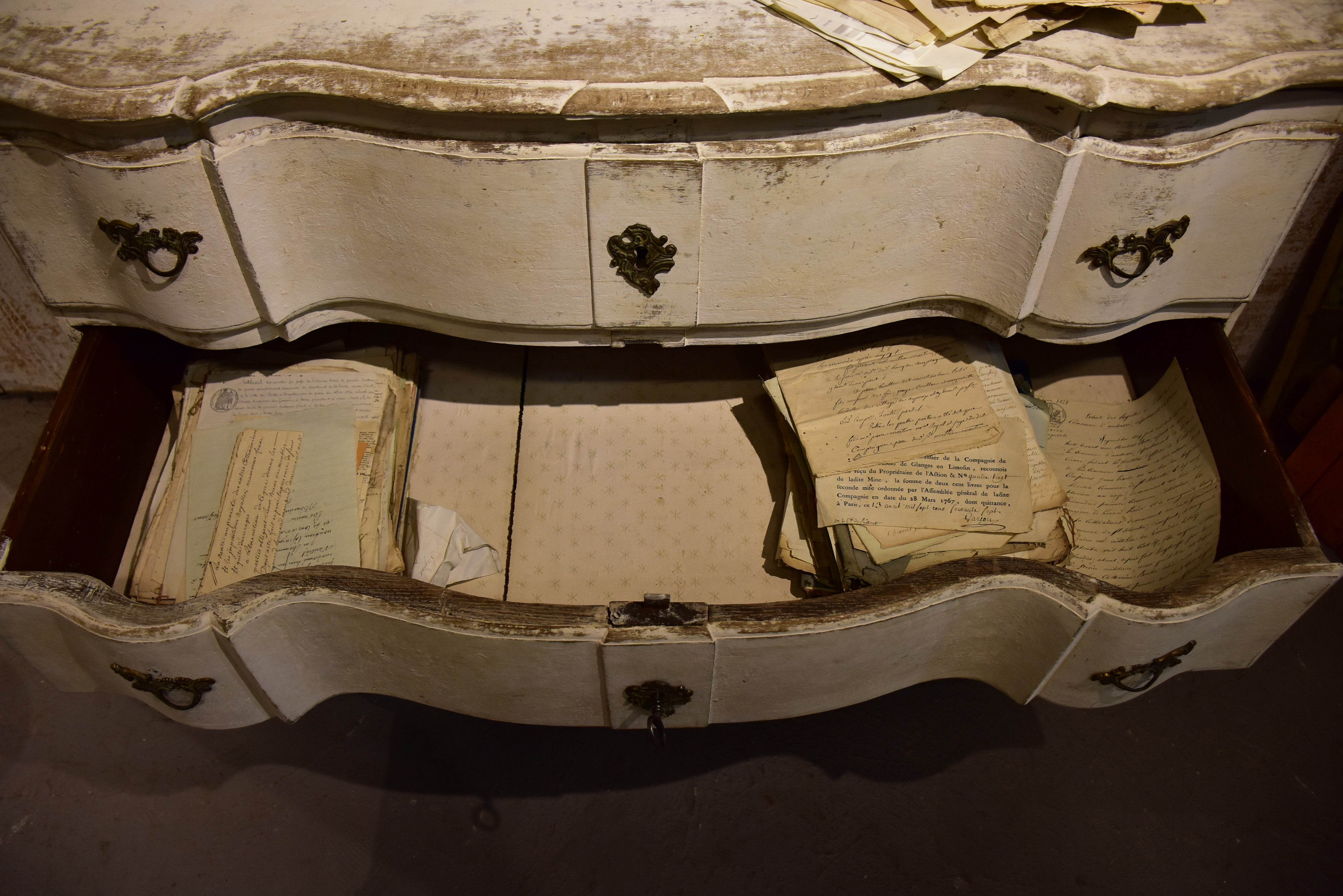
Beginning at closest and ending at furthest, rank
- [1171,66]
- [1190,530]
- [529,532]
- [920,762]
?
[1171,66] → [1190,530] → [529,532] → [920,762]

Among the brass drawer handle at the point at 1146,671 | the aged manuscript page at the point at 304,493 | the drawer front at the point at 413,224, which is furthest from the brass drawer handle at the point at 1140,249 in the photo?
the aged manuscript page at the point at 304,493

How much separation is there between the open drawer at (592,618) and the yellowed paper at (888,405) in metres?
0.16

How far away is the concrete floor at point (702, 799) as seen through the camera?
1.13 metres

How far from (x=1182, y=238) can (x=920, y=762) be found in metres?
0.72

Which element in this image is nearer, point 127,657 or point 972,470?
point 127,657

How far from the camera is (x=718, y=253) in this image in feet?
2.83

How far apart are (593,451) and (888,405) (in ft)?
1.23

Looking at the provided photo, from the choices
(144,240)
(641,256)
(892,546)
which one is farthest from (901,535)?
(144,240)

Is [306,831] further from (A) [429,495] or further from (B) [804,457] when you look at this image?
(B) [804,457]

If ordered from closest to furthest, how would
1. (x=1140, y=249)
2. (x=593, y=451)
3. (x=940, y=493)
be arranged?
(x=1140, y=249)
(x=940, y=493)
(x=593, y=451)

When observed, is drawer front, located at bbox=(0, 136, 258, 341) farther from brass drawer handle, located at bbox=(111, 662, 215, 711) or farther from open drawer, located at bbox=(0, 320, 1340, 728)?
brass drawer handle, located at bbox=(111, 662, 215, 711)

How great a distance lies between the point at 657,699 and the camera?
864 millimetres

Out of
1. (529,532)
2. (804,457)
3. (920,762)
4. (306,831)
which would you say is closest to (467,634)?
(529,532)

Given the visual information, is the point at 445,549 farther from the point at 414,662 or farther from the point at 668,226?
the point at 668,226
